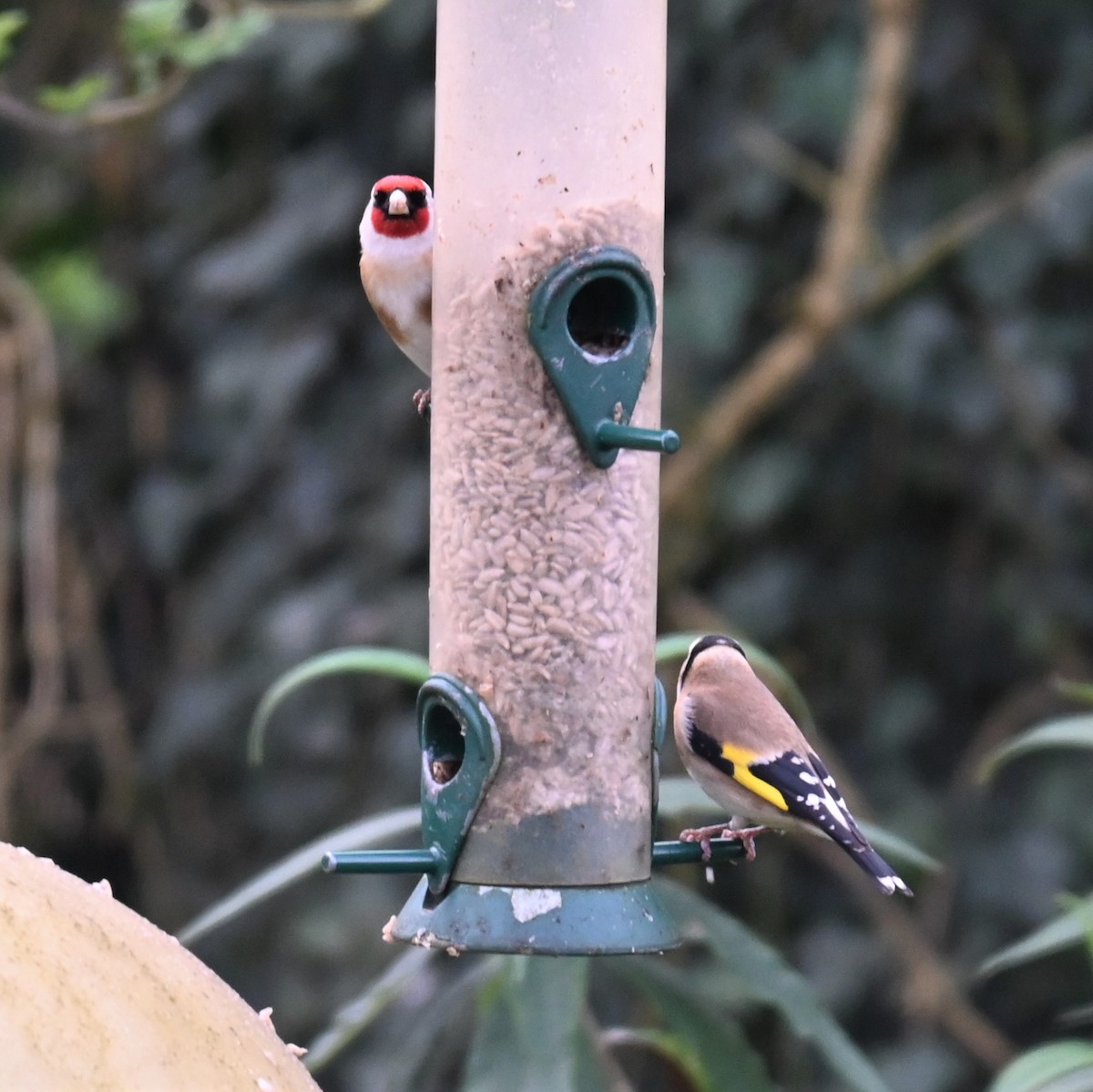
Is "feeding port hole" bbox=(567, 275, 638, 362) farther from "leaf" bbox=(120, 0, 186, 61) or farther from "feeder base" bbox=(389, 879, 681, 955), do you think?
"leaf" bbox=(120, 0, 186, 61)

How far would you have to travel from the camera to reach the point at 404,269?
309 cm

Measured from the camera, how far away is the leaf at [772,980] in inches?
114

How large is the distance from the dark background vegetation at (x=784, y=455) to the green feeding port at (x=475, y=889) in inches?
93.9

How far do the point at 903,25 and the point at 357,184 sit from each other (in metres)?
1.48

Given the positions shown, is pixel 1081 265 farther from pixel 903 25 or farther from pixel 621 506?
pixel 621 506

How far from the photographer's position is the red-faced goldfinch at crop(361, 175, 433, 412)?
3078 mm

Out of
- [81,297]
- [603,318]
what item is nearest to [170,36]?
[603,318]

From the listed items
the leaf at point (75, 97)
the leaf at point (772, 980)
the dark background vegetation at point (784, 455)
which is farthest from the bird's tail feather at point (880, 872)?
the dark background vegetation at point (784, 455)

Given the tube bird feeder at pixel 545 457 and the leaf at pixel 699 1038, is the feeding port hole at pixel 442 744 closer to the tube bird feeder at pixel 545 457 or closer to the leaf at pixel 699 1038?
the tube bird feeder at pixel 545 457

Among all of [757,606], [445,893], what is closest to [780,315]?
[757,606]

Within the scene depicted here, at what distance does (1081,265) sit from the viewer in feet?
17.8

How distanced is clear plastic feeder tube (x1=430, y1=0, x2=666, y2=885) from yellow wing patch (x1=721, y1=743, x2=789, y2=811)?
120mm

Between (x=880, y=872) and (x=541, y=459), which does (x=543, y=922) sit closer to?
(x=880, y=872)

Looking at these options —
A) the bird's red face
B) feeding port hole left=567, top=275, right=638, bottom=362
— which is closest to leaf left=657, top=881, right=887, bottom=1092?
feeding port hole left=567, top=275, right=638, bottom=362
